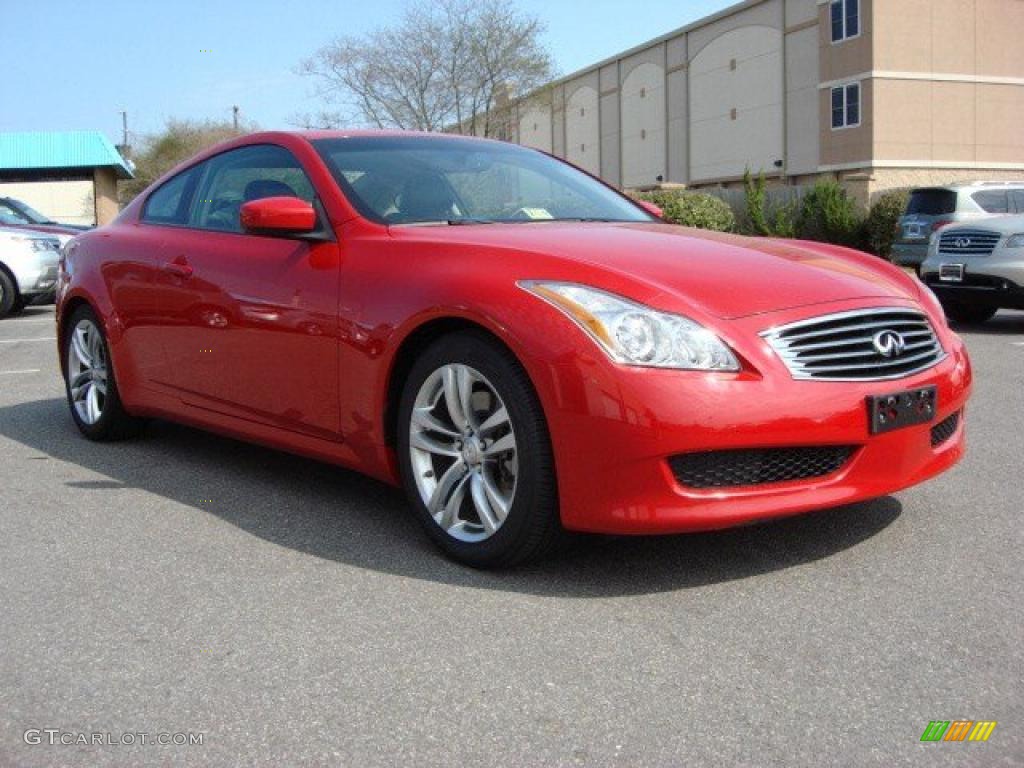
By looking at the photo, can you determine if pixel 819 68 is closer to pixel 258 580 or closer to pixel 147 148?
pixel 258 580

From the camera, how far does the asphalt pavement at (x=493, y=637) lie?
8.34 feet

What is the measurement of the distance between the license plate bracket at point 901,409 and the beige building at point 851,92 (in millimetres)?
28505

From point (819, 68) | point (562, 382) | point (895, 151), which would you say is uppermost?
point (819, 68)

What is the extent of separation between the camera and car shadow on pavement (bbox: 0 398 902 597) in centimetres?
363

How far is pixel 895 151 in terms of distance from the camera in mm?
38375

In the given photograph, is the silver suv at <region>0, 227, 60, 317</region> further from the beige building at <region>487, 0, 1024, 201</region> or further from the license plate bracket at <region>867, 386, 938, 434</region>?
the beige building at <region>487, 0, 1024, 201</region>

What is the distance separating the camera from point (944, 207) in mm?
15922

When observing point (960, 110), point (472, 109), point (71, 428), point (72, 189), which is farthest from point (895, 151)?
point (71, 428)

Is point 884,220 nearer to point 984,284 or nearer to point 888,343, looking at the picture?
point 984,284

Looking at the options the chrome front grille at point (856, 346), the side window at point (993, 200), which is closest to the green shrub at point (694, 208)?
the side window at point (993, 200)

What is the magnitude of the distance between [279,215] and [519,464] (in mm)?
1441

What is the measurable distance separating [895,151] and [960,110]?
10.7ft

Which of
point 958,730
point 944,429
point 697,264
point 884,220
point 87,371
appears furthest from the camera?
point 884,220
